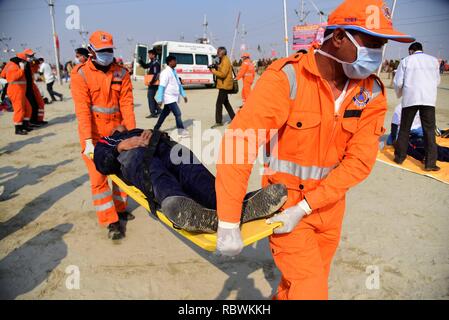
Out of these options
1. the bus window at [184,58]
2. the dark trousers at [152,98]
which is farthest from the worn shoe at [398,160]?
the bus window at [184,58]

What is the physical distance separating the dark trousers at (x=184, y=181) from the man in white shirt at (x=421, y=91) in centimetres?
423

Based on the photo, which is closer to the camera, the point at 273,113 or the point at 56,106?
the point at 273,113

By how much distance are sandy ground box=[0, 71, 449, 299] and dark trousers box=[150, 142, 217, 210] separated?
892 mm

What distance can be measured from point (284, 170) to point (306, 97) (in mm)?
406

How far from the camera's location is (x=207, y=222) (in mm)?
1715

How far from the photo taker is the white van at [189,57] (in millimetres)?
17344

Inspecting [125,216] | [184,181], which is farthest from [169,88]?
[184,181]

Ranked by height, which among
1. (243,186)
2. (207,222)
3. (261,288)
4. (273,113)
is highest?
(273,113)

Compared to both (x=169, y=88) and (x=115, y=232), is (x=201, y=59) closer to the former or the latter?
(x=169, y=88)

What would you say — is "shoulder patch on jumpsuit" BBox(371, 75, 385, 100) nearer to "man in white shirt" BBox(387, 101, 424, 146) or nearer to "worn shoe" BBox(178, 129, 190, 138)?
"man in white shirt" BBox(387, 101, 424, 146)
